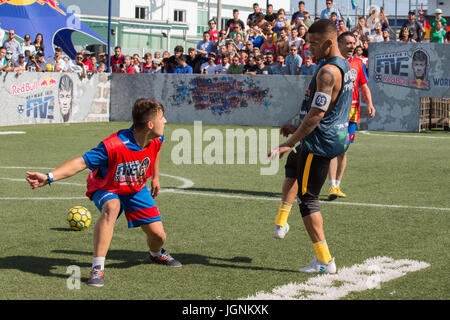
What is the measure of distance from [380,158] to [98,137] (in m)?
8.09

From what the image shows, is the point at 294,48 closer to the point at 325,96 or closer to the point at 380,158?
the point at 380,158

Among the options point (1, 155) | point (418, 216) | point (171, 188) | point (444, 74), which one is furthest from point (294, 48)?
point (418, 216)

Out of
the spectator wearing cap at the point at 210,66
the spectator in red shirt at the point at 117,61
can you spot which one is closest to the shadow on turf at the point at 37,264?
the spectator wearing cap at the point at 210,66

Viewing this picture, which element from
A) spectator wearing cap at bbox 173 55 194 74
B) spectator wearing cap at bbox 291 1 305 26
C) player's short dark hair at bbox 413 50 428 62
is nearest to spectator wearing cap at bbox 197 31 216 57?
spectator wearing cap at bbox 173 55 194 74

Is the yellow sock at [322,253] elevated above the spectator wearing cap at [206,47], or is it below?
below

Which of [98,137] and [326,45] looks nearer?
[326,45]

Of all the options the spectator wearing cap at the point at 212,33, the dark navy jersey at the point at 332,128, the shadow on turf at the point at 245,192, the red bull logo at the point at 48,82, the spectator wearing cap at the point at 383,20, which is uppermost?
the spectator wearing cap at the point at 383,20

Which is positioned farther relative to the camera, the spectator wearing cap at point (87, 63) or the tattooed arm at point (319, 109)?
the spectator wearing cap at point (87, 63)

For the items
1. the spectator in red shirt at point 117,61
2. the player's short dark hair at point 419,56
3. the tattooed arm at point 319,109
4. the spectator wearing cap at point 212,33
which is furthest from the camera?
the spectator wearing cap at point 212,33

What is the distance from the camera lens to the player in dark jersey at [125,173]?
569cm

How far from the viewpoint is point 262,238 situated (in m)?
7.46

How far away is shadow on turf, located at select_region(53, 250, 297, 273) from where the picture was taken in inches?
247
